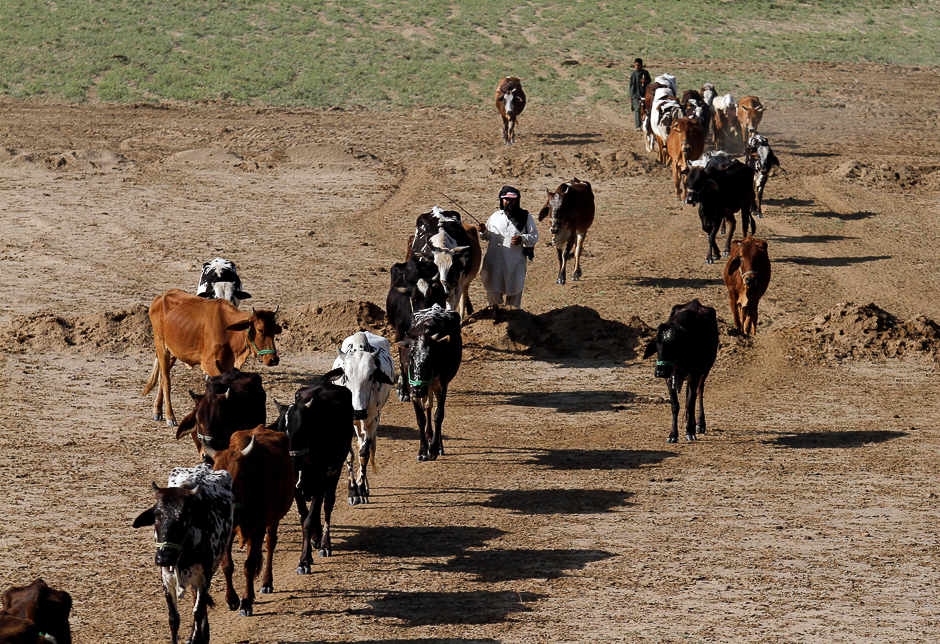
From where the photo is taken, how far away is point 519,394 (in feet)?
55.6

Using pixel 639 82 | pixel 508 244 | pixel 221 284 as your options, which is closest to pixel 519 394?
pixel 508 244

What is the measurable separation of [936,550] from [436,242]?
341 inches

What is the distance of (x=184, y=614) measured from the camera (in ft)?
33.1

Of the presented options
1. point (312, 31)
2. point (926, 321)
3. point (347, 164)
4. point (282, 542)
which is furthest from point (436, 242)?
point (312, 31)

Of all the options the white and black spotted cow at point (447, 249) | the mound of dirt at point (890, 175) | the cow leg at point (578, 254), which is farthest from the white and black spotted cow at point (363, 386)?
the mound of dirt at point (890, 175)

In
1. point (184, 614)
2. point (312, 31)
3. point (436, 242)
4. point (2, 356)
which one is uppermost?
point (312, 31)

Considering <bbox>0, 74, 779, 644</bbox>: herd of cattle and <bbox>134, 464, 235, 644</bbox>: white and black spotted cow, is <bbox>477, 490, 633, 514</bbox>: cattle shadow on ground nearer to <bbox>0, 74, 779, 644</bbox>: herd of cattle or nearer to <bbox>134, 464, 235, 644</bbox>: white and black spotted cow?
<bbox>0, 74, 779, 644</bbox>: herd of cattle

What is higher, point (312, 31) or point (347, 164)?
point (312, 31)

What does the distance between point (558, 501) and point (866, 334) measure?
8.40 metres

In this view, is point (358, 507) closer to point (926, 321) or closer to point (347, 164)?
point (926, 321)

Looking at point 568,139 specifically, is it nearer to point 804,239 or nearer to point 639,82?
point 639,82

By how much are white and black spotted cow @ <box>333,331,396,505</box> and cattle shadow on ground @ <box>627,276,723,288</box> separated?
10489 millimetres

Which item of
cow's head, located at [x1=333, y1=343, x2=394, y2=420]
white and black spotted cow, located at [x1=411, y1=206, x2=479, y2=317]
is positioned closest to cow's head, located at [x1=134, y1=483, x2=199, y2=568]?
cow's head, located at [x1=333, y1=343, x2=394, y2=420]

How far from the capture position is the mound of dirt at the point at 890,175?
1180 inches
